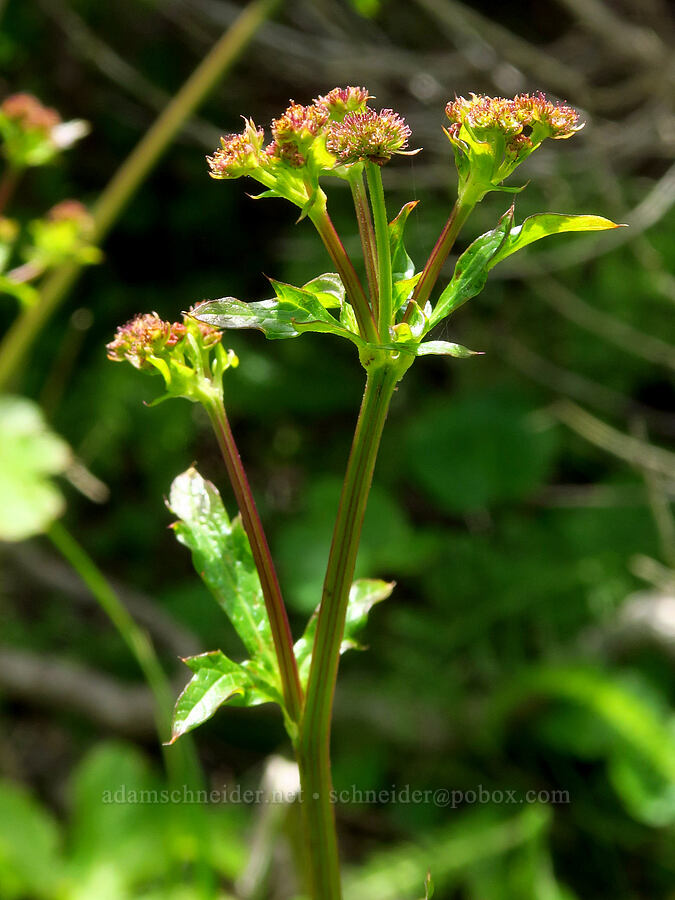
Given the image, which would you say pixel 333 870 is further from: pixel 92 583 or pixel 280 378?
pixel 280 378

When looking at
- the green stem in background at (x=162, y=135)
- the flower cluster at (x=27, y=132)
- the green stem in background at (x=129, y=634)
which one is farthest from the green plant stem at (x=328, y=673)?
the green stem in background at (x=162, y=135)

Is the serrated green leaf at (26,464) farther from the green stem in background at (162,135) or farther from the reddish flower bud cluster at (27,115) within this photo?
the reddish flower bud cluster at (27,115)

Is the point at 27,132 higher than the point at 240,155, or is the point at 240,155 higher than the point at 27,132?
the point at 27,132

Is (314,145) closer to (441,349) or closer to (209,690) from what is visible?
(441,349)

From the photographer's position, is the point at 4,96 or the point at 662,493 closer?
the point at 662,493

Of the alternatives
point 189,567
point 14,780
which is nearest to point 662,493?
point 189,567

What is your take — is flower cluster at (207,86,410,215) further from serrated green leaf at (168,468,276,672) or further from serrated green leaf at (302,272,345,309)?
serrated green leaf at (168,468,276,672)

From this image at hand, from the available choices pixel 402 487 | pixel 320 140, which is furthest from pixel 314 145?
pixel 402 487
